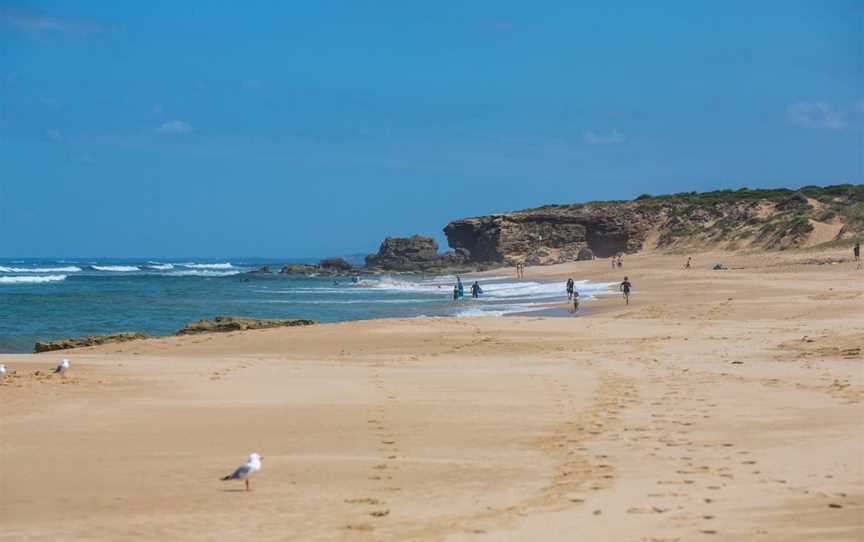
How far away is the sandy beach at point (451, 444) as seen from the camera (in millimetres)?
6312

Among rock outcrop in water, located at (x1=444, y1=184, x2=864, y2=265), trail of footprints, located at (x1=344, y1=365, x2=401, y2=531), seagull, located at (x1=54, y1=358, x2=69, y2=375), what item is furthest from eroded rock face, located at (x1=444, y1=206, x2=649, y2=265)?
trail of footprints, located at (x1=344, y1=365, x2=401, y2=531)

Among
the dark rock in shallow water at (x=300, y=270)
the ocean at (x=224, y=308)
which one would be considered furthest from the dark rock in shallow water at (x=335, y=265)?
the ocean at (x=224, y=308)

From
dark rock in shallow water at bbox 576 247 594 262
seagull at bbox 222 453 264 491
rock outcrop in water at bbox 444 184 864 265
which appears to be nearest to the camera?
seagull at bbox 222 453 264 491

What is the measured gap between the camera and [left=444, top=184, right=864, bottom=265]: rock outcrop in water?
67.9m

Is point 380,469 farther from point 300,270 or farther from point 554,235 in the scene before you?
point 300,270

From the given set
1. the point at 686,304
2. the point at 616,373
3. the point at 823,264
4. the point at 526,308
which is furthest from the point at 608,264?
the point at 616,373

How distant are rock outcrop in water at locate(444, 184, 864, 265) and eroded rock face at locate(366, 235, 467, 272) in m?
1.92

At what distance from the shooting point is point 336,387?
1250 centimetres

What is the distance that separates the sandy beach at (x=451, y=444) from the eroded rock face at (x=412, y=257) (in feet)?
249

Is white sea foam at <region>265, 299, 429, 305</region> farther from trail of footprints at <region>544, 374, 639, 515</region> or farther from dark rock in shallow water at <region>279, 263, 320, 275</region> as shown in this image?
dark rock in shallow water at <region>279, 263, 320, 275</region>

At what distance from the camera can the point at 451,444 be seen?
885 cm

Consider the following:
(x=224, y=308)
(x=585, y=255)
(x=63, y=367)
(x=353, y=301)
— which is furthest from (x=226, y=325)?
(x=585, y=255)

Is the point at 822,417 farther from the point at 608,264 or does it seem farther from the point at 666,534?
the point at 608,264

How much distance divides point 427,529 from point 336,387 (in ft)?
21.1
